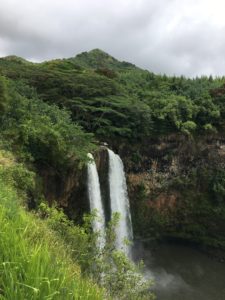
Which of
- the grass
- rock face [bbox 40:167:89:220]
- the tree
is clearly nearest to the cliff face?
rock face [bbox 40:167:89:220]

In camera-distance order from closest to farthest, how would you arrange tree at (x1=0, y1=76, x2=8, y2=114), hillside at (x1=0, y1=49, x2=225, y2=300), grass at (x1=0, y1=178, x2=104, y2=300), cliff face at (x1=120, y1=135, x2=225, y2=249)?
grass at (x1=0, y1=178, x2=104, y2=300) → tree at (x1=0, y1=76, x2=8, y2=114) → hillside at (x1=0, y1=49, x2=225, y2=300) → cliff face at (x1=120, y1=135, x2=225, y2=249)

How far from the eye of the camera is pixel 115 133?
22172 mm

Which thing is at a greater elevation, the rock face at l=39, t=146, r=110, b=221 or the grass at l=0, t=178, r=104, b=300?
the rock face at l=39, t=146, r=110, b=221

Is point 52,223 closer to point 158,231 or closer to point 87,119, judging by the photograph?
point 87,119

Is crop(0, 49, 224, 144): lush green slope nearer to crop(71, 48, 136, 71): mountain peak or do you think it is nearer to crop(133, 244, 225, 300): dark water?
crop(133, 244, 225, 300): dark water

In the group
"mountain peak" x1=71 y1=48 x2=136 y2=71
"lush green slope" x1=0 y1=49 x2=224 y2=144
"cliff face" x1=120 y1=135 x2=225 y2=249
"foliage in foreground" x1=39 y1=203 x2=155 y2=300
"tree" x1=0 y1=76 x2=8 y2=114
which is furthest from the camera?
"mountain peak" x1=71 y1=48 x2=136 y2=71

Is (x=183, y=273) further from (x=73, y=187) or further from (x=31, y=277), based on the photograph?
(x=31, y=277)

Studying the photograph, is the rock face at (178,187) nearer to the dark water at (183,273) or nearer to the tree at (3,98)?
the dark water at (183,273)

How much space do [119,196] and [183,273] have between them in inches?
235

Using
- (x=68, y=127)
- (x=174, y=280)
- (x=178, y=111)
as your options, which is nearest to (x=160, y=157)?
(x=178, y=111)

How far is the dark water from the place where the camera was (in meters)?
19.0

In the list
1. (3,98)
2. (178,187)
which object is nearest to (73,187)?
(3,98)

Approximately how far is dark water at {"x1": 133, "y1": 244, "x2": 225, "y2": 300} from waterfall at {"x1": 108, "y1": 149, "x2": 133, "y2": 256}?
8.36 feet

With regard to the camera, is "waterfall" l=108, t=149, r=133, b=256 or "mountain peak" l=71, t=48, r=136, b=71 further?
"mountain peak" l=71, t=48, r=136, b=71
